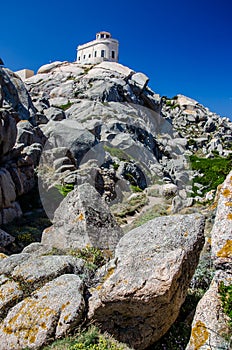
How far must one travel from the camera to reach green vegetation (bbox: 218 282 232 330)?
162 inches

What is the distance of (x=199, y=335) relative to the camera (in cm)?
426

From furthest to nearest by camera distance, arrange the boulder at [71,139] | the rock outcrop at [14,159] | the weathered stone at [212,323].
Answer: the boulder at [71,139]
the rock outcrop at [14,159]
the weathered stone at [212,323]

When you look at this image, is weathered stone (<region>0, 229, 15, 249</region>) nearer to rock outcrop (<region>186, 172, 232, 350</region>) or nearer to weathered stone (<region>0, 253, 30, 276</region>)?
weathered stone (<region>0, 253, 30, 276</region>)

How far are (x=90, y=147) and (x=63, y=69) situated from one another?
45739 mm

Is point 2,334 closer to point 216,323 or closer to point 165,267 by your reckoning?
point 165,267

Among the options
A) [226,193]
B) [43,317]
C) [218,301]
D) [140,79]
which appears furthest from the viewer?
[140,79]

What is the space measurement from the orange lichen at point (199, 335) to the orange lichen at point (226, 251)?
3.41 ft

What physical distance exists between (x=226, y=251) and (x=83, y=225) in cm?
473

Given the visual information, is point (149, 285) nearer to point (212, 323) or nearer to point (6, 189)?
point (212, 323)

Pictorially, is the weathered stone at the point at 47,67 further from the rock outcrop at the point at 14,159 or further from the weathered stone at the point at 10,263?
the weathered stone at the point at 10,263

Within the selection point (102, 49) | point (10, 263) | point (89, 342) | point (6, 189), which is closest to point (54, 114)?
point (6, 189)

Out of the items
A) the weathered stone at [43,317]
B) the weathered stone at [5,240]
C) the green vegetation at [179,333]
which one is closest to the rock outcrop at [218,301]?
the green vegetation at [179,333]

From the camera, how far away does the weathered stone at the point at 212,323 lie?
13.4 ft

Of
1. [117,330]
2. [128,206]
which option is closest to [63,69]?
[128,206]
